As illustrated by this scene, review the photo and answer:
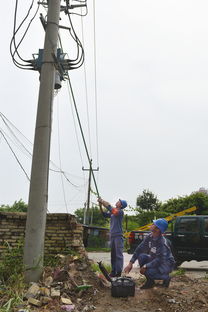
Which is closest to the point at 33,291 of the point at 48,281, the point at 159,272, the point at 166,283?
the point at 48,281

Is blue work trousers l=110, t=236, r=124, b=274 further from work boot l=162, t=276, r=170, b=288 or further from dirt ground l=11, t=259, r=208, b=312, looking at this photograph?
work boot l=162, t=276, r=170, b=288

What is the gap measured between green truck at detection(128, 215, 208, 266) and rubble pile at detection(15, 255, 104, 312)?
524 centimetres

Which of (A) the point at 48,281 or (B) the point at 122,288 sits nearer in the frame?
(B) the point at 122,288

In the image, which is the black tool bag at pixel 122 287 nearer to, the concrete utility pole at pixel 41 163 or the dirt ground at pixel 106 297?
the dirt ground at pixel 106 297

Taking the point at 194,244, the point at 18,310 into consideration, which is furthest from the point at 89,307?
the point at 194,244

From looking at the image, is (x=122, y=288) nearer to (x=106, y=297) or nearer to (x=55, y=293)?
(x=106, y=297)

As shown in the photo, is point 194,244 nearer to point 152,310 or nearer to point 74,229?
point 74,229

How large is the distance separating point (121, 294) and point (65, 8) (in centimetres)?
753

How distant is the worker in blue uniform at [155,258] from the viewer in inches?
236

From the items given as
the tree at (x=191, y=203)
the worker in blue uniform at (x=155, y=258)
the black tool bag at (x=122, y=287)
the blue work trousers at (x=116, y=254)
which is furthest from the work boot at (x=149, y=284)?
the tree at (x=191, y=203)

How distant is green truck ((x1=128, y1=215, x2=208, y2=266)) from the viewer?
11.2 m

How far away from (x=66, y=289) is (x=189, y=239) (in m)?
6.61

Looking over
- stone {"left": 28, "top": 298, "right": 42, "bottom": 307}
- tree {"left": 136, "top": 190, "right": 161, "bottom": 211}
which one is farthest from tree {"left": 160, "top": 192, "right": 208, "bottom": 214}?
stone {"left": 28, "top": 298, "right": 42, "bottom": 307}

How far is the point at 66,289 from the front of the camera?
5.72 m
